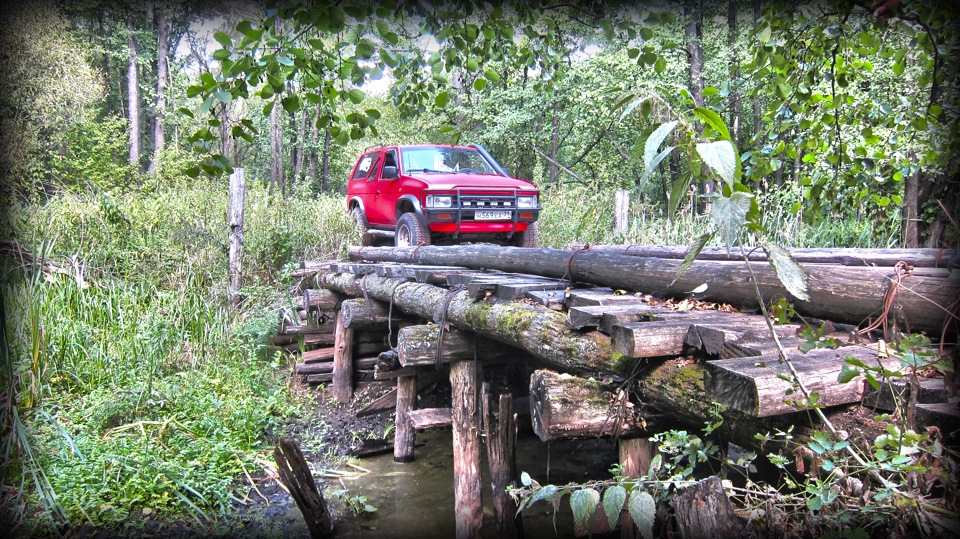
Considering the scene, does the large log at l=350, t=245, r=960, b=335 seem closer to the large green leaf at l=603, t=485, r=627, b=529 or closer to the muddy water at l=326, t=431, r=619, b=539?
the large green leaf at l=603, t=485, r=627, b=529

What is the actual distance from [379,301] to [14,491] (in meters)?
3.79

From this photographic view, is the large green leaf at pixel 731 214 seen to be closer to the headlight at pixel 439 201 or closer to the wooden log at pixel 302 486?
the wooden log at pixel 302 486

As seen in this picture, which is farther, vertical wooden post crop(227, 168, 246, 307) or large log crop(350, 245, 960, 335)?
vertical wooden post crop(227, 168, 246, 307)

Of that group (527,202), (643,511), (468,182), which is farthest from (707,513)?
(527,202)

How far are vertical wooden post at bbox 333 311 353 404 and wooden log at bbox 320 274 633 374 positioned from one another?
2.79 m

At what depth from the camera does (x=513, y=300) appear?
3885mm

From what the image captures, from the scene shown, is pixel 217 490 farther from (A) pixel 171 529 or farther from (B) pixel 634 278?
(B) pixel 634 278

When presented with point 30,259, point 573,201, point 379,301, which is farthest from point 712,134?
point 573,201

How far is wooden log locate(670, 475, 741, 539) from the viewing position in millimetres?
1555

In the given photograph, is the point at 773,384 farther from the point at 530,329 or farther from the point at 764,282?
the point at 530,329

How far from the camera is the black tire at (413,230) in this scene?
927 centimetres

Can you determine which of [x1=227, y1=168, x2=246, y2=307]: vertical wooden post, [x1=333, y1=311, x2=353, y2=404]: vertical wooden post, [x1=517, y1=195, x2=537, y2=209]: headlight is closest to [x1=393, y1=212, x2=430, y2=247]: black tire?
[x1=517, y1=195, x2=537, y2=209]: headlight

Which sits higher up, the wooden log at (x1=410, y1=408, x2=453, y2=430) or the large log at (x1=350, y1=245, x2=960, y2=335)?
the large log at (x1=350, y1=245, x2=960, y2=335)

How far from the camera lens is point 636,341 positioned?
2.40 m
